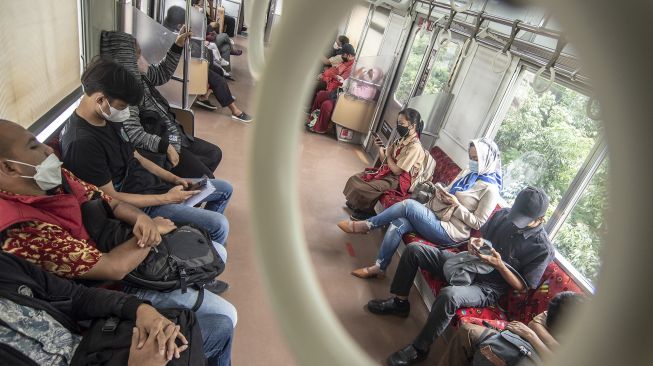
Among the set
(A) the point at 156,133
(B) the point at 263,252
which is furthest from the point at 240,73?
(B) the point at 263,252

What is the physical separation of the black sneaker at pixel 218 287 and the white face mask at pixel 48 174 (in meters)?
1.12

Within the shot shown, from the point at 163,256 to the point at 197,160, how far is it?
131cm

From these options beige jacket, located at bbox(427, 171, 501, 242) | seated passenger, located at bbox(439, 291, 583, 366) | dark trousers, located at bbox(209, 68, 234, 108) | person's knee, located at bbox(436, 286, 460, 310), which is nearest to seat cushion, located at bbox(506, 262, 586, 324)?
seated passenger, located at bbox(439, 291, 583, 366)

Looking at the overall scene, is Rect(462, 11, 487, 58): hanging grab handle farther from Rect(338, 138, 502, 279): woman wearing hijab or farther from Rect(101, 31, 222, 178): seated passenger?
Rect(101, 31, 222, 178): seated passenger

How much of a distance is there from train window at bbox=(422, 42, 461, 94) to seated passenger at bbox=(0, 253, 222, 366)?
3788 mm

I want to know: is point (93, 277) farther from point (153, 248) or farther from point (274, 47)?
point (274, 47)

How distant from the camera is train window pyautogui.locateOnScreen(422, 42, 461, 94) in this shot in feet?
14.0

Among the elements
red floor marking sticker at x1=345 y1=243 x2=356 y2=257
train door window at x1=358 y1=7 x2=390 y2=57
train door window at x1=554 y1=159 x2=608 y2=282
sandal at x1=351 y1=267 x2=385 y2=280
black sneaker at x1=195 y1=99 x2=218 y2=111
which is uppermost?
train door window at x1=358 y1=7 x2=390 y2=57

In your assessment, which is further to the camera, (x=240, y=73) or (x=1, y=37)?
(x=240, y=73)

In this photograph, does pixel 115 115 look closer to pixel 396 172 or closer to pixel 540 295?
pixel 396 172

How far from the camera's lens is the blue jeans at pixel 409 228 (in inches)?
114

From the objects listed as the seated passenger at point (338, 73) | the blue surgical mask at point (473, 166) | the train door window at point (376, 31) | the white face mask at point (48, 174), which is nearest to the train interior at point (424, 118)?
the blue surgical mask at point (473, 166)

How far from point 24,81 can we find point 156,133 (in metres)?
0.82

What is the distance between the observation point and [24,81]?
1.95 metres
